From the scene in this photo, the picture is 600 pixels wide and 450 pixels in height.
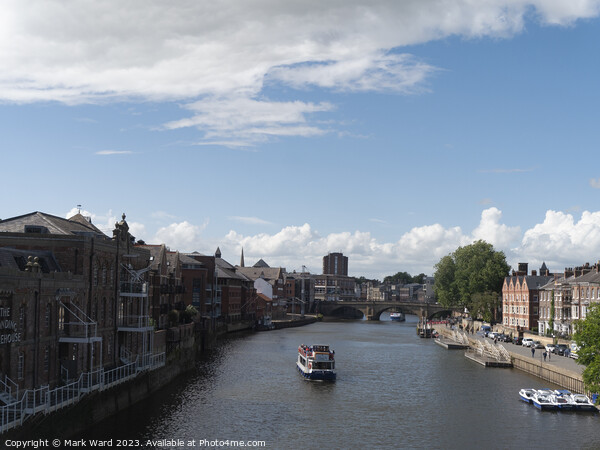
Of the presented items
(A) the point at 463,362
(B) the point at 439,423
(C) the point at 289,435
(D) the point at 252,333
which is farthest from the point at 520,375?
(D) the point at 252,333

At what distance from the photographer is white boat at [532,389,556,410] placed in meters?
64.8

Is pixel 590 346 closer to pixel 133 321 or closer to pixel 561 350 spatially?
pixel 133 321

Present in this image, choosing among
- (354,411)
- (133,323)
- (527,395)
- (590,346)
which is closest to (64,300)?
(133,323)

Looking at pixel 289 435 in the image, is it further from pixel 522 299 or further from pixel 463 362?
pixel 522 299

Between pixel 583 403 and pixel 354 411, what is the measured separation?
22434 millimetres

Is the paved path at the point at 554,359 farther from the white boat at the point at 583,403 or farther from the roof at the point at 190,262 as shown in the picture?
the roof at the point at 190,262

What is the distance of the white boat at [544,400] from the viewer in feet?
212

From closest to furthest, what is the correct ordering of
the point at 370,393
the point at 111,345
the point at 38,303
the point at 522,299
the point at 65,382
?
the point at 38,303 → the point at 65,382 → the point at 111,345 → the point at 370,393 → the point at 522,299

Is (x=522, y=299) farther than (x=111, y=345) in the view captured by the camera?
Yes

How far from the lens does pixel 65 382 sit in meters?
51.9

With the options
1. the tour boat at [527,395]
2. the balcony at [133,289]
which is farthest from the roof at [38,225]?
the tour boat at [527,395]

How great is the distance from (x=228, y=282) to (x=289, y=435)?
370 feet

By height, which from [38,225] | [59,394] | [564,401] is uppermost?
[38,225]

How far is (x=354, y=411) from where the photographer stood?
6456 centimetres
